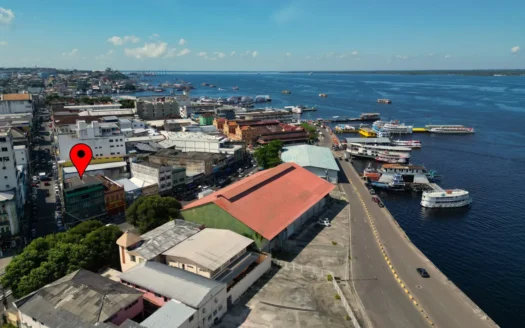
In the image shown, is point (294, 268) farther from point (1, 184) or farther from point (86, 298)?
point (1, 184)

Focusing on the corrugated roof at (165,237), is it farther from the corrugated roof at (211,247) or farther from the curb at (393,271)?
the curb at (393,271)

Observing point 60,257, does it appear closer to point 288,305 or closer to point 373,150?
point 288,305

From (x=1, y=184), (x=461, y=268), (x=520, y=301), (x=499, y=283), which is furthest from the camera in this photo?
(x=1, y=184)

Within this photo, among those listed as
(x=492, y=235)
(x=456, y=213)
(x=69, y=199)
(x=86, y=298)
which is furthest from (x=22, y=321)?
(x=456, y=213)

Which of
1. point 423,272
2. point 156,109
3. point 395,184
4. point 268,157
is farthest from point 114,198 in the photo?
point 156,109

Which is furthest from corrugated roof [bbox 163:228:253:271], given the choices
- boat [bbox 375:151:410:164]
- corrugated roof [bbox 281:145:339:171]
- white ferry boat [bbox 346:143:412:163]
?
white ferry boat [bbox 346:143:412:163]

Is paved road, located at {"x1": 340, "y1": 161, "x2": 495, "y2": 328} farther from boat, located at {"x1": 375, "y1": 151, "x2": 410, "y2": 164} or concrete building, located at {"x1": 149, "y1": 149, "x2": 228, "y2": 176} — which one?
boat, located at {"x1": 375, "y1": 151, "x2": 410, "y2": 164}
